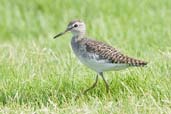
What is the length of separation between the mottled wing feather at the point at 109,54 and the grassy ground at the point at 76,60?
231 millimetres

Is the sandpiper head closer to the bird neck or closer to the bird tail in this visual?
the bird neck

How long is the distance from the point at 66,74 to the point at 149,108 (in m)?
1.50

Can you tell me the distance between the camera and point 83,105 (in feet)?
22.4

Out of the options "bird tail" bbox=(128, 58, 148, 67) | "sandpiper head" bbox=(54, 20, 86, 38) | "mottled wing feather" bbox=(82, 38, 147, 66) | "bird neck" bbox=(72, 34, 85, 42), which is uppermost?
"sandpiper head" bbox=(54, 20, 86, 38)

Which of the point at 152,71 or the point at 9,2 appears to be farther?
the point at 9,2

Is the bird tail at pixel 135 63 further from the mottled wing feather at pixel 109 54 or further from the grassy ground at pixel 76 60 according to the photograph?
the grassy ground at pixel 76 60

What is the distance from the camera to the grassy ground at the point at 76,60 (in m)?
6.95

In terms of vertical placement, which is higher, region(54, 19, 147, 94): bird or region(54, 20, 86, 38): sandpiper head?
region(54, 20, 86, 38): sandpiper head

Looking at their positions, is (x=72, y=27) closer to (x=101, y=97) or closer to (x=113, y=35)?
(x=101, y=97)

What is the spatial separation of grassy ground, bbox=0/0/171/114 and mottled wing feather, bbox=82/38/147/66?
0.23 m

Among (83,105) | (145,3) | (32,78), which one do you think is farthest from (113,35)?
(83,105)

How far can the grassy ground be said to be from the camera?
22.8 feet


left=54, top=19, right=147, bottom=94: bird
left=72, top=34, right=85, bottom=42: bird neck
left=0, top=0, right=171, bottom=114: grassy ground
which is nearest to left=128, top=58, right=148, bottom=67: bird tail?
left=54, top=19, right=147, bottom=94: bird

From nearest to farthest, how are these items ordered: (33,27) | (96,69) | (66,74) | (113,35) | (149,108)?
(149,108)
(96,69)
(66,74)
(113,35)
(33,27)
